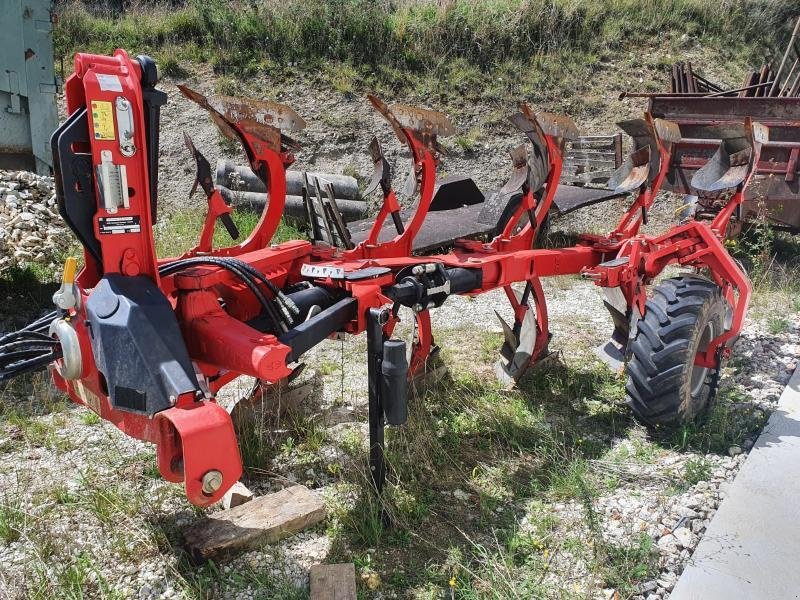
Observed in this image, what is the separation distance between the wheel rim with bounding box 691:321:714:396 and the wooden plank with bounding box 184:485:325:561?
2286 millimetres

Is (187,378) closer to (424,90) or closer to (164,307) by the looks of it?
(164,307)

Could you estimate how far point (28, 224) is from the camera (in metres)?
6.79

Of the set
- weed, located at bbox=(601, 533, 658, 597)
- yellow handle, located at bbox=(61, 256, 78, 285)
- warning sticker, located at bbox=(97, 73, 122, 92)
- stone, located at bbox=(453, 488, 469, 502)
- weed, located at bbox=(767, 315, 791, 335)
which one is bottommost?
weed, located at bbox=(767, 315, 791, 335)

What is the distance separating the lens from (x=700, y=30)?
41.0 feet

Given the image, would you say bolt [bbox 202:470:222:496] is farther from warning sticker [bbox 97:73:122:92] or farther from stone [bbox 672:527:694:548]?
stone [bbox 672:527:694:548]

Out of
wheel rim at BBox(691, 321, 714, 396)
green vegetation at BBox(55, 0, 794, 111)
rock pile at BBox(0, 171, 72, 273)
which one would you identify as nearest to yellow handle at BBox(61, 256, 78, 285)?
wheel rim at BBox(691, 321, 714, 396)

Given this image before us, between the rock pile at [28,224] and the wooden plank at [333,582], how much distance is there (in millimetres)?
4785

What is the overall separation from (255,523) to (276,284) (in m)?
1.02

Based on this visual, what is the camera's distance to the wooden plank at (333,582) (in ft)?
7.89

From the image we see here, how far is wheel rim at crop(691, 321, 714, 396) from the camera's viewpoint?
3783 mm

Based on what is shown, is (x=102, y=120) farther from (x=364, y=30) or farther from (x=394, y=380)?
(x=364, y=30)


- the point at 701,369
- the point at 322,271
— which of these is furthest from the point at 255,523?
the point at 701,369

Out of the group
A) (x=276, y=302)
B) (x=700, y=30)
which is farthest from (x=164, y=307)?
(x=700, y=30)

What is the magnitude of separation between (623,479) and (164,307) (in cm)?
234
